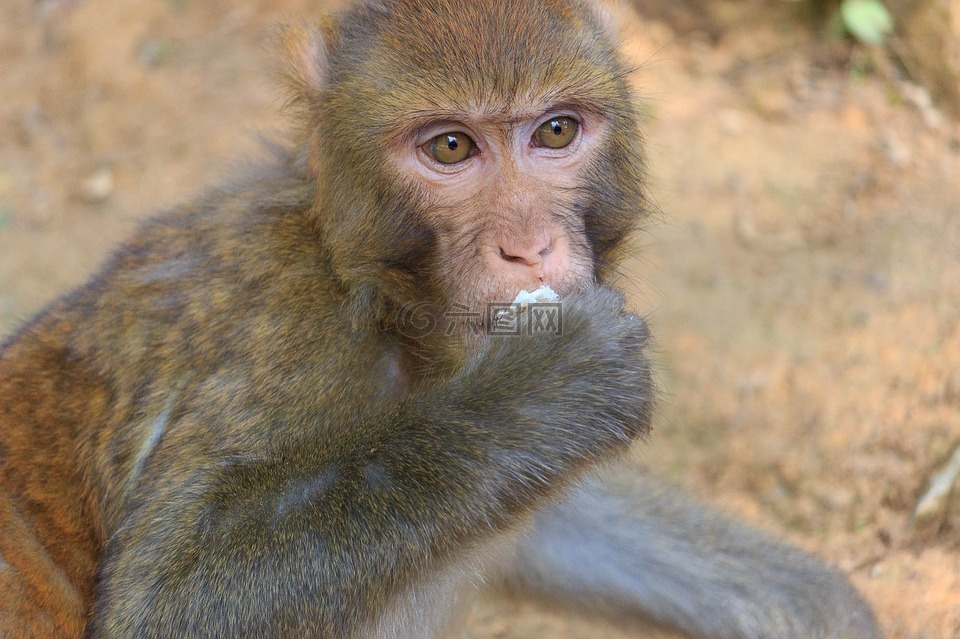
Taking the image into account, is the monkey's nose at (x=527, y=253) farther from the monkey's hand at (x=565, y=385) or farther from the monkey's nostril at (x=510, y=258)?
the monkey's hand at (x=565, y=385)

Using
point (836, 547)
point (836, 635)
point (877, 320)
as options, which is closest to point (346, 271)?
point (836, 635)

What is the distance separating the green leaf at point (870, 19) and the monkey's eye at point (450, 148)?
469 cm

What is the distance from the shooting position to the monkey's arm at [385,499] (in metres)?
2.86

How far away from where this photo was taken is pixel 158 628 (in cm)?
290

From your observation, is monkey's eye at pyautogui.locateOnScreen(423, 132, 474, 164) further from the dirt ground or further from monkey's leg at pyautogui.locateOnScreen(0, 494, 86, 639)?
monkey's leg at pyautogui.locateOnScreen(0, 494, 86, 639)

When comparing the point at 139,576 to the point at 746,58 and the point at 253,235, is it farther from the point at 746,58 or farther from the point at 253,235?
the point at 746,58

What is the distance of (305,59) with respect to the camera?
345 cm

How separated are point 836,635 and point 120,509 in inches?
110

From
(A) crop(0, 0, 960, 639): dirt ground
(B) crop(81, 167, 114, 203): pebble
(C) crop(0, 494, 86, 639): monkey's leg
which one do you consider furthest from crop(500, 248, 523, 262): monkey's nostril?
(B) crop(81, 167, 114, 203): pebble

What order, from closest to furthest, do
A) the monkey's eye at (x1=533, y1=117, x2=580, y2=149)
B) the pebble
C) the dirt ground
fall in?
the monkey's eye at (x1=533, y1=117, x2=580, y2=149) < the dirt ground < the pebble

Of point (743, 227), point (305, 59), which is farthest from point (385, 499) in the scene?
point (743, 227)

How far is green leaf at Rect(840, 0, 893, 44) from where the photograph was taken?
6793 mm

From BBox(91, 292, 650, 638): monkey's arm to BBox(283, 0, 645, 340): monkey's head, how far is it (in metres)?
0.24

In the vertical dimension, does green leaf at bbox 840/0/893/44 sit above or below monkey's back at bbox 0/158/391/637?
above
